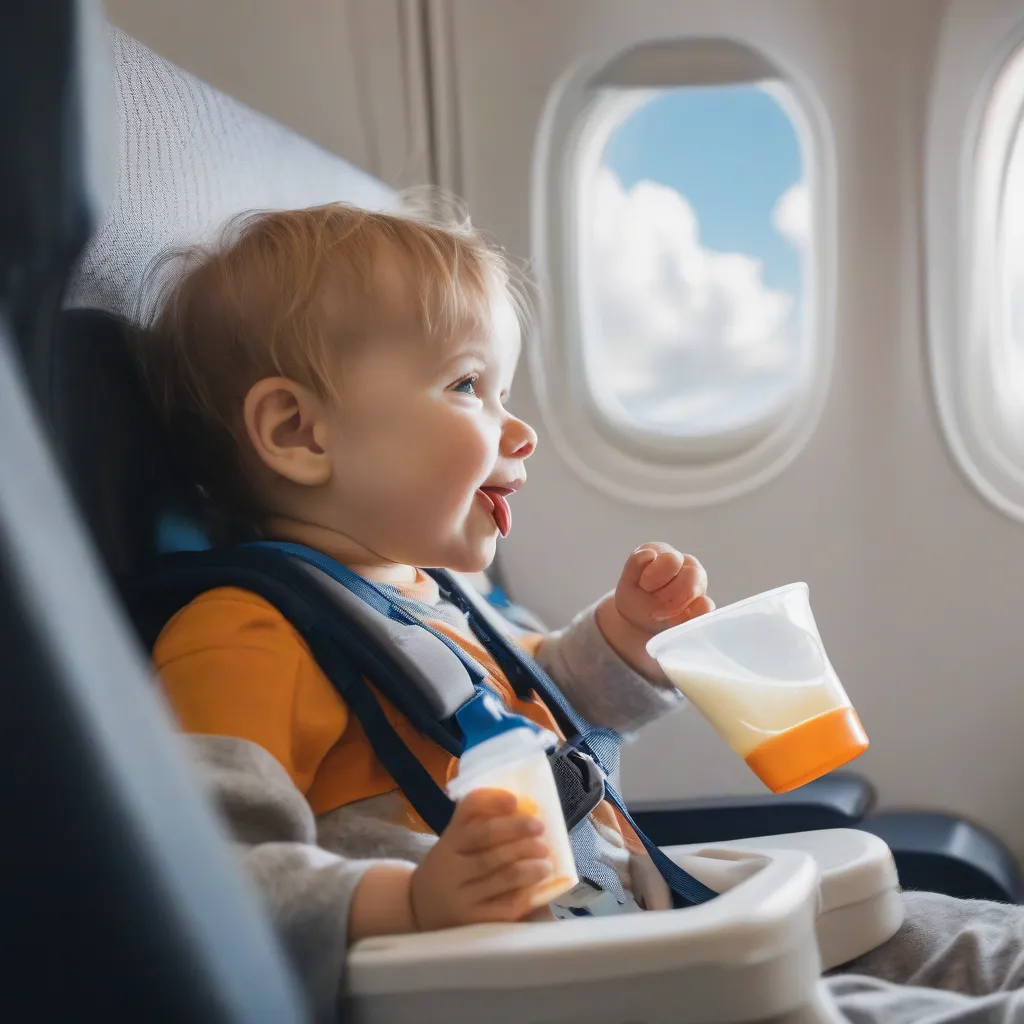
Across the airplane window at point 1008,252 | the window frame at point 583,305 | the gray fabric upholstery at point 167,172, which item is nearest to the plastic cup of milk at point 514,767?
the gray fabric upholstery at point 167,172

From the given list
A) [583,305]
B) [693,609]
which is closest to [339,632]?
[693,609]

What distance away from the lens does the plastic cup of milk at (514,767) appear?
2.31ft

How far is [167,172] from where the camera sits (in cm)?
101

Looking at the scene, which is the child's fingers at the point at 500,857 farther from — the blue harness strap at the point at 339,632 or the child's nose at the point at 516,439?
the child's nose at the point at 516,439

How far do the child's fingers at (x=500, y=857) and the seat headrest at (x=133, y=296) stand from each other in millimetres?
397

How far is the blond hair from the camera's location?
3.36 ft

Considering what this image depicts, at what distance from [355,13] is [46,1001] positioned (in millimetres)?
1760

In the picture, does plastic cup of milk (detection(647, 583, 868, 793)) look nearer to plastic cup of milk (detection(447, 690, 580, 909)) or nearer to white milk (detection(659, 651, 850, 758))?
white milk (detection(659, 651, 850, 758))

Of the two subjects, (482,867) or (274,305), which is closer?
(482,867)

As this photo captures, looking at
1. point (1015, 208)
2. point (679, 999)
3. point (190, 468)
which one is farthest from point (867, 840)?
point (1015, 208)

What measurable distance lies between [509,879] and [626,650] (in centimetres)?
59

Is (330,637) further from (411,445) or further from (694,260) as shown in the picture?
(694,260)

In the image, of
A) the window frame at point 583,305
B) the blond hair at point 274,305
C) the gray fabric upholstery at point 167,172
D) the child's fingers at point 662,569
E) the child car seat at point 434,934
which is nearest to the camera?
the child car seat at point 434,934

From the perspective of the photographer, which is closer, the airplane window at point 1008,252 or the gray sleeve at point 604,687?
the gray sleeve at point 604,687
